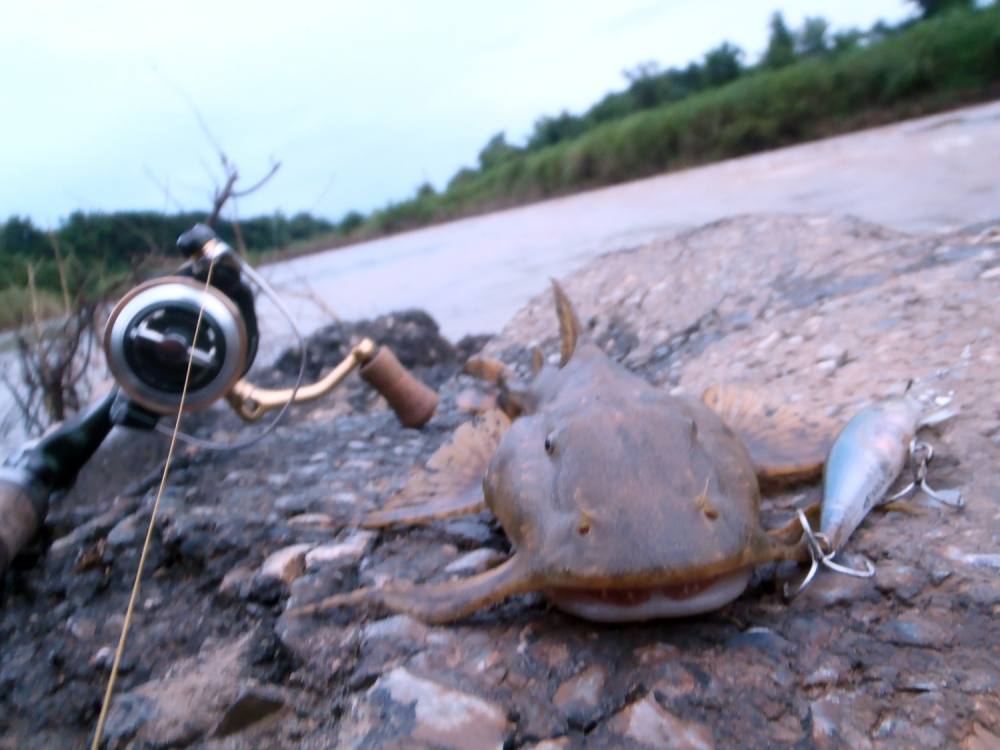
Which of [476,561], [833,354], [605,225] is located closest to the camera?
[476,561]

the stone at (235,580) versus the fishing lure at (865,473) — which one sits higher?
the stone at (235,580)

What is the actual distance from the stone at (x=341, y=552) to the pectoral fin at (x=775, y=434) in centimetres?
102

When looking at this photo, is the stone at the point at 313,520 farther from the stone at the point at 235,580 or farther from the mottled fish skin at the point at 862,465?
the mottled fish skin at the point at 862,465

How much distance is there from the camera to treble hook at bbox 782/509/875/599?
1669 millimetres

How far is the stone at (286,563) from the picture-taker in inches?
86.0

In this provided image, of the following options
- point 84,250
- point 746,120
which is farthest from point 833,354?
point 746,120

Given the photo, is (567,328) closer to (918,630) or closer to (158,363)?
(158,363)

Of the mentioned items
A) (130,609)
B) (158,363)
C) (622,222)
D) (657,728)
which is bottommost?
(622,222)

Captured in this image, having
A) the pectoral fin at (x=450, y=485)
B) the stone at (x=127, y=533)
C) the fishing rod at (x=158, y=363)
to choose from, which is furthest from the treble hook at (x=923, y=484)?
the stone at (x=127, y=533)

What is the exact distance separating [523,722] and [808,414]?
1449mm

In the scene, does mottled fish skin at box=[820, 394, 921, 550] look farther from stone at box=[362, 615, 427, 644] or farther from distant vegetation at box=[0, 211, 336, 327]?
distant vegetation at box=[0, 211, 336, 327]

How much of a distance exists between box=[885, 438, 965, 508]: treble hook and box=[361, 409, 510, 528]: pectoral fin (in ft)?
3.41

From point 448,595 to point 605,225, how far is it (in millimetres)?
9461

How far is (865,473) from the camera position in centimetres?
192
